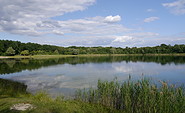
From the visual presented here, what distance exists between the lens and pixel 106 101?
879 cm

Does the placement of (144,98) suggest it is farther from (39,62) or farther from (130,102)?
(39,62)

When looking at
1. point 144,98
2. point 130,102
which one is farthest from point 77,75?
point 144,98

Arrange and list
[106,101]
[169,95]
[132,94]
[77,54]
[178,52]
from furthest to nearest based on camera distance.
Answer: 1. [77,54]
2. [178,52]
3. [106,101]
4. [132,94]
5. [169,95]

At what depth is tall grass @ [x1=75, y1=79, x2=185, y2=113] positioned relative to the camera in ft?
21.3

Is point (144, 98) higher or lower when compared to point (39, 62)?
higher

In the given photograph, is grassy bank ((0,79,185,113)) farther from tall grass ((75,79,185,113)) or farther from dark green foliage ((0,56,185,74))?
dark green foliage ((0,56,185,74))

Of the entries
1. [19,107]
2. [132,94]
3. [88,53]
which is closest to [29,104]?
[19,107]

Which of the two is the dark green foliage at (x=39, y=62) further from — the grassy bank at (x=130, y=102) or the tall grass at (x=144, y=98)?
the tall grass at (x=144, y=98)

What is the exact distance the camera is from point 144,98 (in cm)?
729

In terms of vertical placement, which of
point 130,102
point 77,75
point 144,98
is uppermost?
point 144,98

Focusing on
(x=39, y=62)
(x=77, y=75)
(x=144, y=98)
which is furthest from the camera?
(x=39, y=62)

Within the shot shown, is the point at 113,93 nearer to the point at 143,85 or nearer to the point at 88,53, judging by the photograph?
the point at 143,85

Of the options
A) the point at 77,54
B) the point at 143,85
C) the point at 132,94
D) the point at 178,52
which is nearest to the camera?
the point at 143,85

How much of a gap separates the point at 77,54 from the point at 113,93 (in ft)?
302
